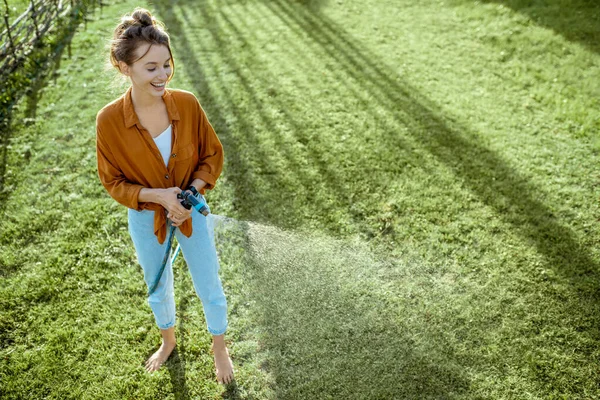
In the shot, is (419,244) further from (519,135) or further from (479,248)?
(519,135)

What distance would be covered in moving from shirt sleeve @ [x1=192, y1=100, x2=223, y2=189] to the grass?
2.09 feet

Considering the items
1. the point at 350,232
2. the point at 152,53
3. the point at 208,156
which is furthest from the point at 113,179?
the point at 350,232

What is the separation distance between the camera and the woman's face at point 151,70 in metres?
2.03

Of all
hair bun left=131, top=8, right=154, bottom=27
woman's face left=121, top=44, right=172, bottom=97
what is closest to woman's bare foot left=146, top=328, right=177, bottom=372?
woman's face left=121, top=44, right=172, bottom=97

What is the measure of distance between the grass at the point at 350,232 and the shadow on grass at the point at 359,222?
0.02 metres

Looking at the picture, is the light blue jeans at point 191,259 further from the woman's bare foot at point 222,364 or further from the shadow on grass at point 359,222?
the shadow on grass at point 359,222

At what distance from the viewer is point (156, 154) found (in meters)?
2.18

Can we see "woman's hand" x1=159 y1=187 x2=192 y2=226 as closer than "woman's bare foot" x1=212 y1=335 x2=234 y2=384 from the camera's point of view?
Yes

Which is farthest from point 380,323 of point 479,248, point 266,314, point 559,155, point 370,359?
point 559,155

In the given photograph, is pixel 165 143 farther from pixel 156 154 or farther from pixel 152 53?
pixel 152 53

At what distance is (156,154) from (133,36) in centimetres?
52

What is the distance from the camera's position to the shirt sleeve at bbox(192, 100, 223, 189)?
7.67ft

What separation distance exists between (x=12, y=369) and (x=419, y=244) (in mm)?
2869

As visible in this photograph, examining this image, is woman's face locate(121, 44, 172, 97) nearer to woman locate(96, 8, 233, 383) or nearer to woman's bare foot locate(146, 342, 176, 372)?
woman locate(96, 8, 233, 383)
